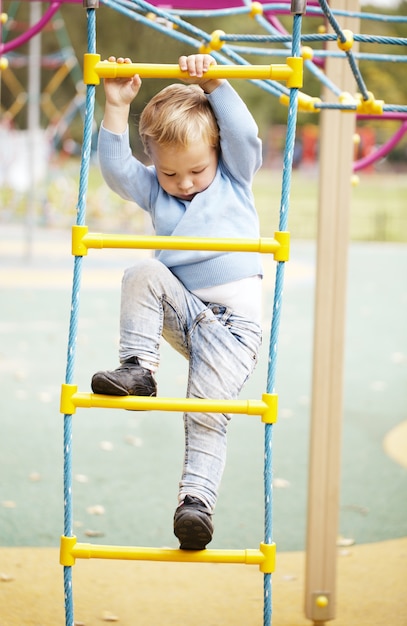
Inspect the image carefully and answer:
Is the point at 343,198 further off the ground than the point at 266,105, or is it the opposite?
the point at 266,105

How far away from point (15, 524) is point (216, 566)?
0.91 m

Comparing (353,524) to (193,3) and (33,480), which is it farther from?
(193,3)

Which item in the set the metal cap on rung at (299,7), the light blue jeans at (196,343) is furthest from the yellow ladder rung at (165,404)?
the metal cap on rung at (299,7)

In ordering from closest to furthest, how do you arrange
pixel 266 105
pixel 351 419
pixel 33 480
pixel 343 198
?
pixel 343 198
pixel 33 480
pixel 351 419
pixel 266 105

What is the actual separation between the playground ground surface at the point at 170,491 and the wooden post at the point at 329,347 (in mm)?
209

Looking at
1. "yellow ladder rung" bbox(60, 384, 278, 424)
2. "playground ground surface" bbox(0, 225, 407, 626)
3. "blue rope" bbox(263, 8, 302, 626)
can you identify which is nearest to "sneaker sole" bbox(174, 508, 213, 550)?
"blue rope" bbox(263, 8, 302, 626)

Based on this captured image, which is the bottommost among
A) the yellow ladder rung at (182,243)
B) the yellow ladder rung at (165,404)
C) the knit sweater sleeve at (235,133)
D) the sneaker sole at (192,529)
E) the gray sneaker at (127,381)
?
the sneaker sole at (192,529)

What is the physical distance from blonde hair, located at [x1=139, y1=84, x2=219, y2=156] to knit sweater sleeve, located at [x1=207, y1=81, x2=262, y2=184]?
0.10 ft

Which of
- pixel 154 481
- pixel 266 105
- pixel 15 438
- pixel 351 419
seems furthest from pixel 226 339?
pixel 266 105

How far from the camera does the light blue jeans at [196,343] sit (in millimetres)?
2297

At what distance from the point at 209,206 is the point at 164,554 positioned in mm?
855

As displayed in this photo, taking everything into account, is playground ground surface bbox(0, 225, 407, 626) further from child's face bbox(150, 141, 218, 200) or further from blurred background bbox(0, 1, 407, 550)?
child's face bbox(150, 141, 218, 200)

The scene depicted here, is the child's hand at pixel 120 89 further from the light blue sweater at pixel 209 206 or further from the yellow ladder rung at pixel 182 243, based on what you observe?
the yellow ladder rung at pixel 182 243

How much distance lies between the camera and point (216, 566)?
370 cm
